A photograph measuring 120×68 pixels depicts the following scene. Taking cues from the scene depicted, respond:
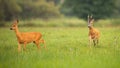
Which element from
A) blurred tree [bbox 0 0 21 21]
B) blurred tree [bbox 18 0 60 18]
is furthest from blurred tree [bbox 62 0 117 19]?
blurred tree [bbox 0 0 21 21]

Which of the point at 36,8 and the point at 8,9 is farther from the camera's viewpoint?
the point at 36,8

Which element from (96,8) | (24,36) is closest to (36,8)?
(96,8)

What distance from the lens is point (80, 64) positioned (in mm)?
8336

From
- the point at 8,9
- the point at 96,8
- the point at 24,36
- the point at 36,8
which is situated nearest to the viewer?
the point at 24,36

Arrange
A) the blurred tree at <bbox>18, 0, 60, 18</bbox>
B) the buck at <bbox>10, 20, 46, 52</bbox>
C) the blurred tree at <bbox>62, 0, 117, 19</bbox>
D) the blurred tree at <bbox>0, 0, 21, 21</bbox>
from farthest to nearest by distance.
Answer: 1. the blurred tree at <bbox>18, 0, 60, 18</bbox>
2. the blurred tree at <bbox>62, 0, 117, 19</bbox>
3. the blurred tree at <bbox>0, 0, 21, 21</bbox>
4. the buck at <bbox>10, 20, 46, 52</bbox>

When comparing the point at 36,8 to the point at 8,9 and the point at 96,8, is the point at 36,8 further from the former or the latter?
the point at 96,8

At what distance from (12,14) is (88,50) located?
54.4 ft

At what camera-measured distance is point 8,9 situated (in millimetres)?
25984

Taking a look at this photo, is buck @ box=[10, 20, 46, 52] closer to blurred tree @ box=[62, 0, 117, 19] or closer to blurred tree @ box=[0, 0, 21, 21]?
blurred tree @ box=[0, 0, 21, 21]

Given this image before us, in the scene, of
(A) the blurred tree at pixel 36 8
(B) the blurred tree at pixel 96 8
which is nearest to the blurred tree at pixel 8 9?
(A) the blurred tree at pixel 36 8

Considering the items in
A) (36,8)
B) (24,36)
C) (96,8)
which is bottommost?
(24,36)

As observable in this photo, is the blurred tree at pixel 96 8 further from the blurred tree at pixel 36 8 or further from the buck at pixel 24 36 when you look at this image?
the buck at pixel 24 36

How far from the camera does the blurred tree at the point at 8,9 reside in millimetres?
24928

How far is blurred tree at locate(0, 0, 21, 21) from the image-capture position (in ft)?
81.8
